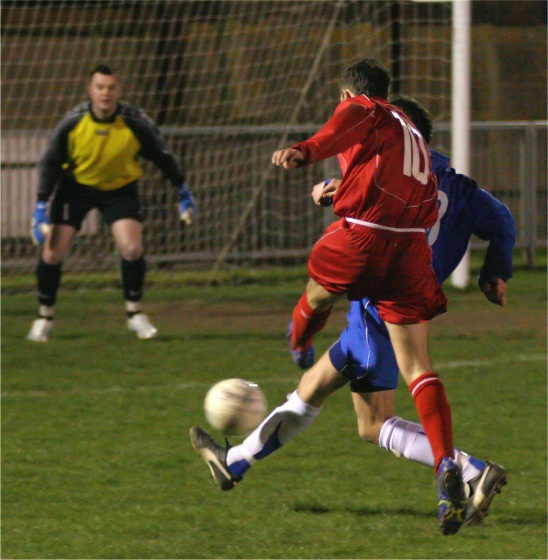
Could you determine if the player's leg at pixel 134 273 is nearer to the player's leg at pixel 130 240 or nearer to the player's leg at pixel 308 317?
the player's leg at pixel 130 240

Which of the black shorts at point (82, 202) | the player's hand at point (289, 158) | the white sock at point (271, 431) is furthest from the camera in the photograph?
the black shorts at point (82, 202)

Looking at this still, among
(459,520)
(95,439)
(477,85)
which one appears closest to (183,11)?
(477,85)

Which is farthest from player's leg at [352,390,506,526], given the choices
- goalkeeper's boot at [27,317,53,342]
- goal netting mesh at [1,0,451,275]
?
goal netting mesh at [1,0,451,275]

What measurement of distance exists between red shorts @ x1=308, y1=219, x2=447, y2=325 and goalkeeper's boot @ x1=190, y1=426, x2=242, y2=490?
2.76 ft

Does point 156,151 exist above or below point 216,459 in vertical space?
above

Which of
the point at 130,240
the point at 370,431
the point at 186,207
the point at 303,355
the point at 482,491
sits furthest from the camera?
the point at 186,207

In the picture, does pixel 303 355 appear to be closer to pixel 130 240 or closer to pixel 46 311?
pixel 130 240

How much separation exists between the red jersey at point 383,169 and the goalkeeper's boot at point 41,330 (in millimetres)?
4774

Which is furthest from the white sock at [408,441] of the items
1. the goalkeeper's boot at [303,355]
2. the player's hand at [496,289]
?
the player's hand at [496,289]

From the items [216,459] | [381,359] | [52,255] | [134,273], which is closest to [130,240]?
[134,273]

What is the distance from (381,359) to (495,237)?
66 cm

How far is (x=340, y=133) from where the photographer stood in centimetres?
379

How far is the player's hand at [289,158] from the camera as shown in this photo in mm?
3586

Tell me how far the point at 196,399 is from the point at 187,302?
375 centimetres
